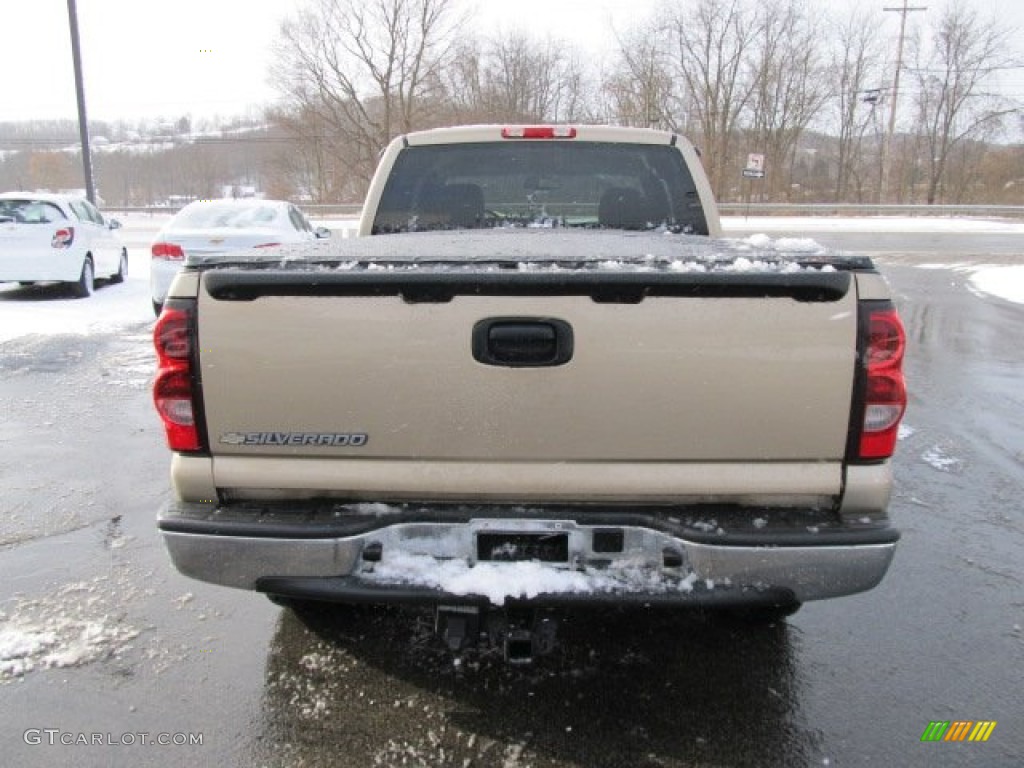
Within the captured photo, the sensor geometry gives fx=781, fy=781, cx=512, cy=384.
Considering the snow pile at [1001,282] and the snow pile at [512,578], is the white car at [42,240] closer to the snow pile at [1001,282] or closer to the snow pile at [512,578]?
the snow pile at [512,578]

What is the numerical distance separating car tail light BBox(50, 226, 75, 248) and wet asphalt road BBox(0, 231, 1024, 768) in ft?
29.3

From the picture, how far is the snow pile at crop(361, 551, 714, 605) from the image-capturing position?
7.49 feet

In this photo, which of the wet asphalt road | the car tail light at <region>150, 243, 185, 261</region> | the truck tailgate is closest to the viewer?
the truck tailgate

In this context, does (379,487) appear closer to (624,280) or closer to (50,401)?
(624,280)

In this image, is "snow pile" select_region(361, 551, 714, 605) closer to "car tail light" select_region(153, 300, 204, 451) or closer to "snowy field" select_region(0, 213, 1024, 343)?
"car tail light" select_region(153, 300, 204, 451)

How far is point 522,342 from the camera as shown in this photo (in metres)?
2.27

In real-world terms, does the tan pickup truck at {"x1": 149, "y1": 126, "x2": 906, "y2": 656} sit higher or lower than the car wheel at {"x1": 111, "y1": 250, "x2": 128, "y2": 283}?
higher

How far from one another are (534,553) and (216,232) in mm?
8623

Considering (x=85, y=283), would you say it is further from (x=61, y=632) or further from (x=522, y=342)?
(x=522, y=342)

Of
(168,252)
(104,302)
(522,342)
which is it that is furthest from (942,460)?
(104,302)

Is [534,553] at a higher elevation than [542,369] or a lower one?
lower

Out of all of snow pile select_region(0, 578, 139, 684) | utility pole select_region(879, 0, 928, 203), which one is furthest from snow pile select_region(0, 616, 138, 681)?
utility pole select_region(879, 0, 928, 203)

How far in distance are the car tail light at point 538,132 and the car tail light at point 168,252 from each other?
6.69 m
